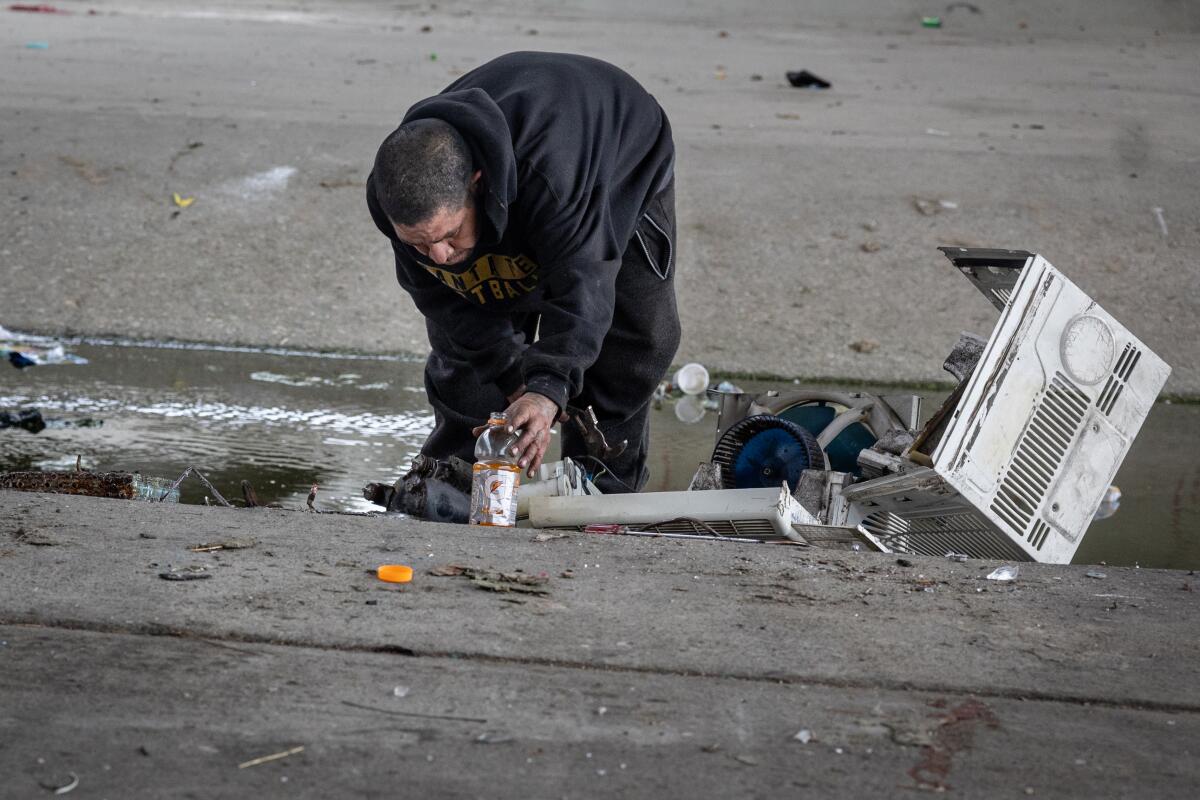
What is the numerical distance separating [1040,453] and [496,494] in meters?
1.24

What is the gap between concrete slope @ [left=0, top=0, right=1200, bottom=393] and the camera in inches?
216

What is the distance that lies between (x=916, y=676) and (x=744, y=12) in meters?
11.5

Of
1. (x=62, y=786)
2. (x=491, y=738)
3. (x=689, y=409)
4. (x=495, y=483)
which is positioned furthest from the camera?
(x=689, y=409)

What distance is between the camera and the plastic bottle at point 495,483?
2.75m

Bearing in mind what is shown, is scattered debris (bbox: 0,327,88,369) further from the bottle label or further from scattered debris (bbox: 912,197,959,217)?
scattered debris (bbox: 912,197,959,217)

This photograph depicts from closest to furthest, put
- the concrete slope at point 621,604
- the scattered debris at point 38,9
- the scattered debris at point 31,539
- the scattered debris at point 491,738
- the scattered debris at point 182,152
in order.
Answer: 1. the scattered debris at point 491,738
2. the concrete slope at point 621,604
3. the scattered debris at point 31,539
4. the scattered debris at point 182,152
5. the scattered debris at point 38,9

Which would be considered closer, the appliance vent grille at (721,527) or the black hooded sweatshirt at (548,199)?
the black hooded sweatshirt at (548,199)

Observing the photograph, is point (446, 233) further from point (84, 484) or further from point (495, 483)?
point (84, 484)

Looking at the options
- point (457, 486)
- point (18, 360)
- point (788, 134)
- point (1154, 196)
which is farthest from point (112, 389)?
point (1154, 196)

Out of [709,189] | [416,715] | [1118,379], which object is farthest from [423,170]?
[709,189]

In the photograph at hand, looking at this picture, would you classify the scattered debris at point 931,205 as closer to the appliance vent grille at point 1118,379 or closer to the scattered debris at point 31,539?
the appliance vent grille at point 1118,379

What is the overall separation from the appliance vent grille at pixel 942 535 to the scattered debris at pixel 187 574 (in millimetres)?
1409

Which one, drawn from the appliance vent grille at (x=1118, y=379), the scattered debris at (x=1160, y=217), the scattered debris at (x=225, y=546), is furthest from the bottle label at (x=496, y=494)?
the scattered debris at (x=1160, y=217)

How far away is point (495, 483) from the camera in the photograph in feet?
9.05
